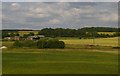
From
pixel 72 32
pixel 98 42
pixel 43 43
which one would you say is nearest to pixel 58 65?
pixel 43 43

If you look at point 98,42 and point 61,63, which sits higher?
point 98,42

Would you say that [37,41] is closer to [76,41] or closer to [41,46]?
[41,46]

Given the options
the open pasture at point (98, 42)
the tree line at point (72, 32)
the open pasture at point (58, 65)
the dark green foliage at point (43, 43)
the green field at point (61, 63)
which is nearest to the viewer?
the open pasture at point (58, 65)

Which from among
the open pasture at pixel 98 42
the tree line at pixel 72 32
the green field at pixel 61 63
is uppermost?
the tree line at pixel 72 32

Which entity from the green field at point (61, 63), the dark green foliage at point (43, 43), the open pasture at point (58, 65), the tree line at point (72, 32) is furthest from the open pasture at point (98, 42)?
the open pasture at point (58, 65)

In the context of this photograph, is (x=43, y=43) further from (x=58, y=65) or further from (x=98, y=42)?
(x=58, y=65)

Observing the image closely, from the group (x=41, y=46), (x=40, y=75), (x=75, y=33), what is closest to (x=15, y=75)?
(x=40, y=75)

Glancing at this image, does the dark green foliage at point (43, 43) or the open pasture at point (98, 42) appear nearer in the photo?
the dark green foliage at point (43, 43)

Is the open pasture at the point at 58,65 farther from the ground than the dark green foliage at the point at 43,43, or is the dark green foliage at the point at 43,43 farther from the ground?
the dark green foliage at the point at 43,43

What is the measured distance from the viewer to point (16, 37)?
162 feet

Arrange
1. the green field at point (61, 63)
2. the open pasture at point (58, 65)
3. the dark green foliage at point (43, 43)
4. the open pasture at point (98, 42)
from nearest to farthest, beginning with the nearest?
the open pasture at point (58, 65), the green field at point (61, 63), the dark green foliage at point (43, 43), the open pasture at point (98, 42)

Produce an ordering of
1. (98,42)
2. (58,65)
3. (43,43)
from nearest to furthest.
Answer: (58,65) → (43,43) → (98,42)

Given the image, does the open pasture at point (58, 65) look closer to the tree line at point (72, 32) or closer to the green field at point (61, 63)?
the green field at point (61, 63)

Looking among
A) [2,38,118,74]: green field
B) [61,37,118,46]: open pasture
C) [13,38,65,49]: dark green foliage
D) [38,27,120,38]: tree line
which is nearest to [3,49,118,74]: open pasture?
[2,38,118,74]: green field
